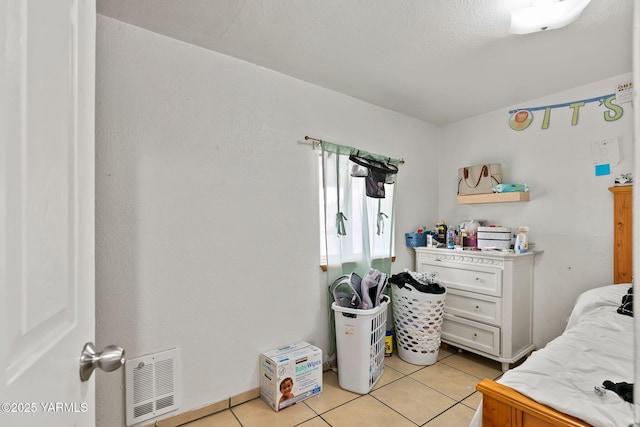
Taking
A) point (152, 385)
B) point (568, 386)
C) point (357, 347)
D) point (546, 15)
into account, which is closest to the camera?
point (568, 386)

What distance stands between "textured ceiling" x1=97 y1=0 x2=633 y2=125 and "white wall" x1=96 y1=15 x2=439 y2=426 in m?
0.18

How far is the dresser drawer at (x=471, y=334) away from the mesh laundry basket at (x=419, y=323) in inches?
10.5

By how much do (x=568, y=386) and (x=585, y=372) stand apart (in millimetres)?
189

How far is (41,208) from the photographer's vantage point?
43 cm

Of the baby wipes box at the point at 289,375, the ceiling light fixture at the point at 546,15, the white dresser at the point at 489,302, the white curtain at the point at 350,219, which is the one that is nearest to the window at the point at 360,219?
the white curtain at the point at 350,219

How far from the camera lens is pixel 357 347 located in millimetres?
2137

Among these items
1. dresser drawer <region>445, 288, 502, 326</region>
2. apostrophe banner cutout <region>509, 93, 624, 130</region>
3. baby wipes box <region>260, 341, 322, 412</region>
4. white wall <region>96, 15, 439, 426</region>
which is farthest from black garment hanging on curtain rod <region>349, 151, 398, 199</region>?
baby wipes box <region>260, 341, 322, 412</region>

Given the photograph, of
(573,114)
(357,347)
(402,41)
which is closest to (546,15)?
(402,41)

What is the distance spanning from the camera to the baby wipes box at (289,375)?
192 cm

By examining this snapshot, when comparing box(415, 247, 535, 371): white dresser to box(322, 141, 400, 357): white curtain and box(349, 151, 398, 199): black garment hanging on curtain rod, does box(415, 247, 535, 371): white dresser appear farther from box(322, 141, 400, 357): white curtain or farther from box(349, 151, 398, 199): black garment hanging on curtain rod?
box(349, 151, 398, 199): black garment hanging on curtain rod

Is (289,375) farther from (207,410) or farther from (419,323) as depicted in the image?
(419,323)

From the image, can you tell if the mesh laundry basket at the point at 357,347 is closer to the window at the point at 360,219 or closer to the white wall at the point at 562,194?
the window at the point at 360,219

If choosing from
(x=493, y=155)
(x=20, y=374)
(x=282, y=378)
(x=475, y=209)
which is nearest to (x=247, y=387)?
(x=282, y=378)

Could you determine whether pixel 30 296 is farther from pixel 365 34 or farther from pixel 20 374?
pixel 365 34
